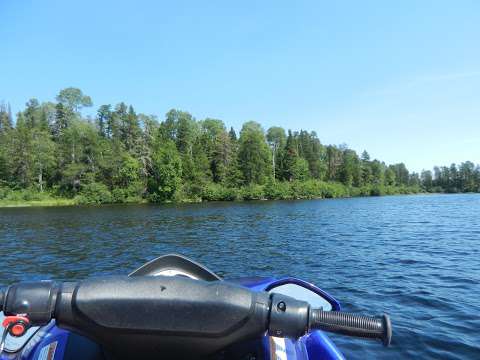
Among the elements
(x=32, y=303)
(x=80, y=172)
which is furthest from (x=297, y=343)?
(x=80, y=172)

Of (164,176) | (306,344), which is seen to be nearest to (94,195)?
(164,176)

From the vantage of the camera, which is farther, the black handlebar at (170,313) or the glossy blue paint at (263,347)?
the glossy blue paint at (263,347)

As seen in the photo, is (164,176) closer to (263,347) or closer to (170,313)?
(263,347)

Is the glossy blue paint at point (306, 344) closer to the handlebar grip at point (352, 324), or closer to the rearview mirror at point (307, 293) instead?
the rearview mirror at point (307, 293)

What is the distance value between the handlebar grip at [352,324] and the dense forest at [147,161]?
69.6 m

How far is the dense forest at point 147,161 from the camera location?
69000 mm

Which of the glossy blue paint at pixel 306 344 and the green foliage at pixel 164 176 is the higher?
the green foliage at pixel 164 176

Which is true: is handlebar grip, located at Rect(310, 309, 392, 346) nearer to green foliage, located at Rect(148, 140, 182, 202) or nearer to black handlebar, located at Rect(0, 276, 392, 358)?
black handlebar, located at Rect(0, 276, 392, 358)

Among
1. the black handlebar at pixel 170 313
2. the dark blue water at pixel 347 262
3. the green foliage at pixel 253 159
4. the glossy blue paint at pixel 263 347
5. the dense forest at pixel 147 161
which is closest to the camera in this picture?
the black handlebar at pixel 170 313

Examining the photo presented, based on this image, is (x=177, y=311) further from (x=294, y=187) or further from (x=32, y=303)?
(x=294, y=187)

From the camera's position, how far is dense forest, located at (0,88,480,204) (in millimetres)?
69000

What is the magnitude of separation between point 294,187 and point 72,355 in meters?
85.3

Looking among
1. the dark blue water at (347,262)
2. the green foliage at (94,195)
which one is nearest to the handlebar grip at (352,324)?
the dark blue water at (347,262)

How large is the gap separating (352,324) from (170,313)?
31.6 inches
